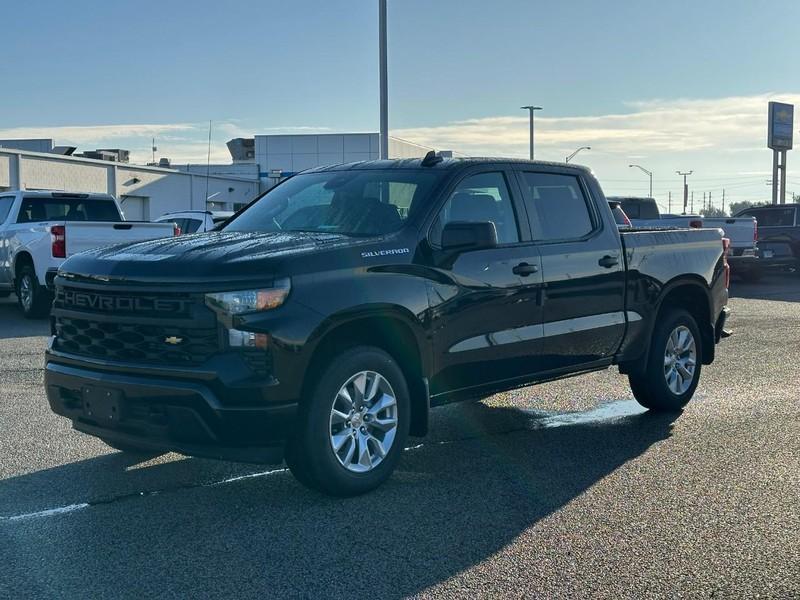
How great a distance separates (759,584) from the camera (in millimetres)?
4066

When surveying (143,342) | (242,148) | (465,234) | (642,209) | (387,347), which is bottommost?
(387,347)

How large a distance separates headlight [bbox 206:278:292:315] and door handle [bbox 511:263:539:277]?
1917 mm

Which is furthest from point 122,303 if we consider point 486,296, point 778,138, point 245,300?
point 778,138

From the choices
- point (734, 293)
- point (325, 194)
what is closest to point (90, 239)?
point (325, 194)

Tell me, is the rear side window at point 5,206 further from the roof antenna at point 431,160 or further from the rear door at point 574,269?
the rear door at point 574,269

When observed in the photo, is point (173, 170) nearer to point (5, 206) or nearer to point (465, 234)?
point (5, 206)

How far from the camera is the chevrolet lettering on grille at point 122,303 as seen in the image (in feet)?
15.8

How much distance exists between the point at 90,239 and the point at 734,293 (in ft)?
43.3

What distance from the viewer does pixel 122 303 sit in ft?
16.3

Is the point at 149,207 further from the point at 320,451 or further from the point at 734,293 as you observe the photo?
the point at 320,451

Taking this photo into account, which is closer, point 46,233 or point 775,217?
point 46,233

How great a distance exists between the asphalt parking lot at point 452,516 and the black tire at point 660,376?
7.6 inches

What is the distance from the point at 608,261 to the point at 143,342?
11.7 ft

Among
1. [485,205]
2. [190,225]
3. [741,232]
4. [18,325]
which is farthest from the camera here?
[741,232]
